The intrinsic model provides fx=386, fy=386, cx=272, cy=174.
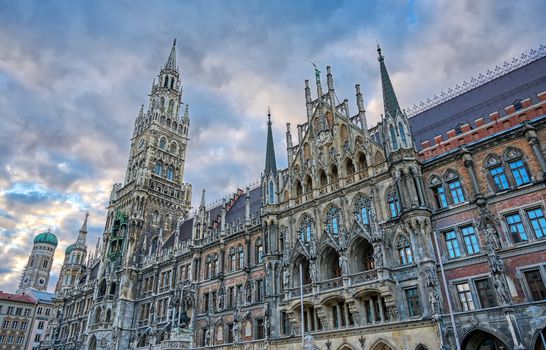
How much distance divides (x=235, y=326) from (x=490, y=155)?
2394 cm

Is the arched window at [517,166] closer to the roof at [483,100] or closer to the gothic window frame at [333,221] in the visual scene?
the roof at [483,100]

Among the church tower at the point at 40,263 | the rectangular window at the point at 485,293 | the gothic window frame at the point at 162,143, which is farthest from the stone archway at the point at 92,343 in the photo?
the church tower at the point at 40,263

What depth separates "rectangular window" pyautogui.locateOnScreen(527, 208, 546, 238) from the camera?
21141 mm

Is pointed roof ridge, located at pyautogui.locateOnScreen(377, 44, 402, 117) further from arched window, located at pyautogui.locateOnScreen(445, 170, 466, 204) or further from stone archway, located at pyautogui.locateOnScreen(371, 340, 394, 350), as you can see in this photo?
stone archway, located at pyautogui.locateOnScreen(371, 340, 394, 350)

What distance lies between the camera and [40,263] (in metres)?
126

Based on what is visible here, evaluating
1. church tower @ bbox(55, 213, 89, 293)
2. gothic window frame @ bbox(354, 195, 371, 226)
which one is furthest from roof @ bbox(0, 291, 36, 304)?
gothic window frame @ bbox(354, 195, 371, 226)

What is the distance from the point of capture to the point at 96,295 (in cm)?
5138

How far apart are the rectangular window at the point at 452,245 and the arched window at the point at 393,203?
3522 mm

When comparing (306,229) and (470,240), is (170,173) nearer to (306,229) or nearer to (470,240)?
(306,229)

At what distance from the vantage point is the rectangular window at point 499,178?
76.2ft

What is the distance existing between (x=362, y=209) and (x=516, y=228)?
9.94m

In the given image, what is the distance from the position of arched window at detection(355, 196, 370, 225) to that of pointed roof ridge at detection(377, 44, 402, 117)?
682 centimetres

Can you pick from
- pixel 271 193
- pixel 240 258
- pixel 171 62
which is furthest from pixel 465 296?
pixel 171 62

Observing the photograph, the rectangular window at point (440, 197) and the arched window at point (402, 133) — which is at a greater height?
the arched window at point (402, 133)
